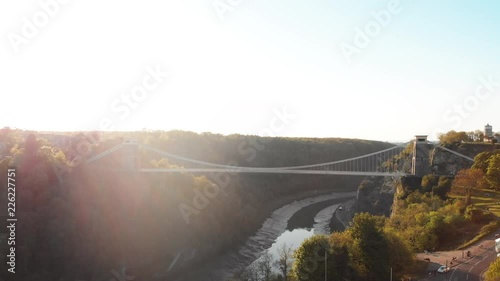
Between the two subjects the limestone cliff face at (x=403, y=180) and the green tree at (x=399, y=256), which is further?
the limestone cliff face at (x=403, y=180)

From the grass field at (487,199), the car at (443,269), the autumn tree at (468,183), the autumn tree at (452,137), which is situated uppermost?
the autumn tree at (452,137)

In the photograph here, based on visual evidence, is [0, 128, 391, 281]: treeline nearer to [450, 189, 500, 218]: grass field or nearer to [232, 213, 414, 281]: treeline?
[232, 213, 414, 281]: treeline

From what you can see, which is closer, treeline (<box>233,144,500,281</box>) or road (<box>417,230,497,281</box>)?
road (<box>417,230,497,281</box>)

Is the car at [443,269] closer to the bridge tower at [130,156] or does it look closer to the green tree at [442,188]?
the green tree at [442,188]

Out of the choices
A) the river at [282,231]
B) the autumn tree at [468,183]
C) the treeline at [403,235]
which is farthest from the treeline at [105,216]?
the autumn tree at [468,183]

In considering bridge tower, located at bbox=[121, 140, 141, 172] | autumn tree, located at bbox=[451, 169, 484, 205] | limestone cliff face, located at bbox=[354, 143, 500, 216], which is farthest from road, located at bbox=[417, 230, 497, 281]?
bridge tower, located at bbox=[121, 140, 141, 172]

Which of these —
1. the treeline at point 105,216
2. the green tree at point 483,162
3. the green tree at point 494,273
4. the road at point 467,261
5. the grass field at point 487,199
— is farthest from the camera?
the green tree at point 483,162

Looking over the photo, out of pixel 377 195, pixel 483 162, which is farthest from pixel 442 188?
pixel 377 195
